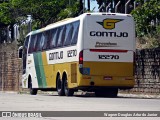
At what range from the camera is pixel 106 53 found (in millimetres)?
27031

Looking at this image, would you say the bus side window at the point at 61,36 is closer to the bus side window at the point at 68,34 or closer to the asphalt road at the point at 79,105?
the bus side window at the point at 68,34

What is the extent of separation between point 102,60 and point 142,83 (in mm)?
4155

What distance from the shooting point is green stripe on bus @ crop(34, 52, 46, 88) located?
107 feet

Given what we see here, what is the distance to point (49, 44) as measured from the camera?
31.0m

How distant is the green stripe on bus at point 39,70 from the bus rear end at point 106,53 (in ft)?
18.5

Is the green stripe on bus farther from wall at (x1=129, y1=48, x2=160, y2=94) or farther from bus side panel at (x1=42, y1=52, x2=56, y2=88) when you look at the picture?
wall at (x1=129, y1=48, x2=160, y2=94)

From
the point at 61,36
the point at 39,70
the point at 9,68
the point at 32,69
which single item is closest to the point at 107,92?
the point at 61,36

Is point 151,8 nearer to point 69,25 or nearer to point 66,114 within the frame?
point 69,25

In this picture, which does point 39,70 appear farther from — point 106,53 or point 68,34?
point 106,53

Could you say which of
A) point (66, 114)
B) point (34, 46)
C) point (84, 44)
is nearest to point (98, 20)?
point (84, 44)

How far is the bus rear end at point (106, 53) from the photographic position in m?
26.9

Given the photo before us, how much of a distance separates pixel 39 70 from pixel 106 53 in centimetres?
700

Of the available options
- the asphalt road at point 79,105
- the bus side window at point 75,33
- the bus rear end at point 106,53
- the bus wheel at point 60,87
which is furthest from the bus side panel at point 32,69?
the asphalt road at point 79,105

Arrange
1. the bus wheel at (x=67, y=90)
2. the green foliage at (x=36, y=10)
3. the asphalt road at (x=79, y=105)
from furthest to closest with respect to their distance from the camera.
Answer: the green foliage at (x=36, y=10)
the bus wheel at (x=67, y=90)
the asphalt road at (x=79, y=105)
